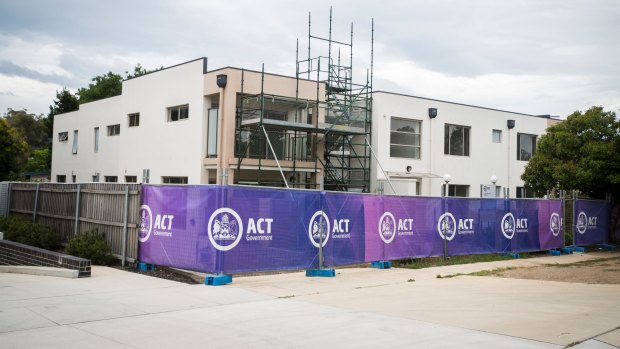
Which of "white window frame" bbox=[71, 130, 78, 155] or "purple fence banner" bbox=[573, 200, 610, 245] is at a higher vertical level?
"white window frame" bbox=[71, 130, 78, 155]

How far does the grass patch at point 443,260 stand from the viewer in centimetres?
1610

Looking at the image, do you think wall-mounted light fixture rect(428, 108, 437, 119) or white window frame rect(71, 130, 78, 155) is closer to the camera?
wall-mounted light fixture rect(428, 108, 437, 119)

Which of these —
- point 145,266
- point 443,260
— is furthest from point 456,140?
point 145,266

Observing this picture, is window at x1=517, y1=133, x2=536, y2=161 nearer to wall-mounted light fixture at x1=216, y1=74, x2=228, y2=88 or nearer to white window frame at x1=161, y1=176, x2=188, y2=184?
wall-mounted light fixture at x1=216, y1=74, x2=228, y2=88

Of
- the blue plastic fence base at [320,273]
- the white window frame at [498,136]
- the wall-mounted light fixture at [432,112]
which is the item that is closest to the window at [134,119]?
the wall-mounted light fixture at [432,112]

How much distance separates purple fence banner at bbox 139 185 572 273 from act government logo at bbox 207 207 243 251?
2 centimetres

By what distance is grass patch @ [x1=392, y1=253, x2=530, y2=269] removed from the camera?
16102mm

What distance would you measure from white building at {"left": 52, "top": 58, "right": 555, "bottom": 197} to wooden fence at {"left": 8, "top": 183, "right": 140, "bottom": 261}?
7104 mm

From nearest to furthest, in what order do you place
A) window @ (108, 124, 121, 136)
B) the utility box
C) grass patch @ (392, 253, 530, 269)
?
grass patch @ (392, 253, 530, 269) < the utility box < window @ (108, 124, 121, 136)

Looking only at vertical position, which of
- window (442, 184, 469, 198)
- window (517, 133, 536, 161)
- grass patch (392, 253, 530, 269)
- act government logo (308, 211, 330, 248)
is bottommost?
grass patch (392, 253, 530, 269)

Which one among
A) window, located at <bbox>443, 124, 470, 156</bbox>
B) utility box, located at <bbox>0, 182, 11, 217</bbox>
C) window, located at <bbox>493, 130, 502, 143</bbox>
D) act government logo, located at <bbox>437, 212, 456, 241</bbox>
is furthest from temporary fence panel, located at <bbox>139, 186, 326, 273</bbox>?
window, located at <bbox>493, 130, 502, 143</bbox>

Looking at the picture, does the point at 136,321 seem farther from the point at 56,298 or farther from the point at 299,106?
the point at 299,106

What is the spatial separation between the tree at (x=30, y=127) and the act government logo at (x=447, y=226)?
74.4 meters

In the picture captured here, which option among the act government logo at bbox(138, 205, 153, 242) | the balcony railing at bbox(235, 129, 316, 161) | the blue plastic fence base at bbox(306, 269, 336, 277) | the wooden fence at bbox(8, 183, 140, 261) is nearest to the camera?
the act government logo at bbox(138, 205, 153, 242)
